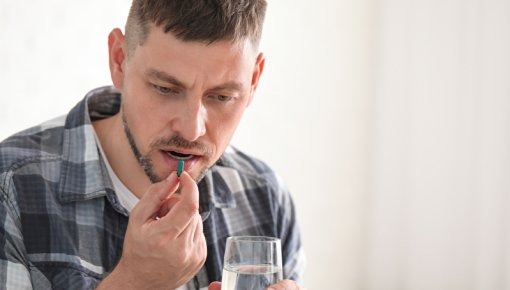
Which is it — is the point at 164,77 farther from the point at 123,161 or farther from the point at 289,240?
the point at 289,240

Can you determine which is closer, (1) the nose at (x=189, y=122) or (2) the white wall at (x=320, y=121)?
(1) the nose at (x=189, y=122)

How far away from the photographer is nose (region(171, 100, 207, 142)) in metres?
1.28

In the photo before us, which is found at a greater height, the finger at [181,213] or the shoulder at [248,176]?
the finger at [181,213]

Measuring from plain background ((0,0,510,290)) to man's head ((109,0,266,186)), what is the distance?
1.38 metres

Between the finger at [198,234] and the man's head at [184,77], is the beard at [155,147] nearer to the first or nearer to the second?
the man's head at [184,77]

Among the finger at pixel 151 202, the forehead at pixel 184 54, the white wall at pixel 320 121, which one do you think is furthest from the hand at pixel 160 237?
the white wall at pixel 320 121

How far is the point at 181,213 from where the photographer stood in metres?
1.14

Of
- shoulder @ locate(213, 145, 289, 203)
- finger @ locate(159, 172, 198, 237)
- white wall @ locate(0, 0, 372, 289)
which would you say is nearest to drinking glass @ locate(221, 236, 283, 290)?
finger @ locate(159, 172, 198, 237)

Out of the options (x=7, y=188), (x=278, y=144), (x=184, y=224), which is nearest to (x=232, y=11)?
(x=184, y=224)

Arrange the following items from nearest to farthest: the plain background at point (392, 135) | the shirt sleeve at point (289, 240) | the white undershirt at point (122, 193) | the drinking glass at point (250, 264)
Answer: the drinking glass at point (250, 264), the white undershirt at point (122, 193), the shirt sleeve at point (289, 240), the plain background at point (392, 135)

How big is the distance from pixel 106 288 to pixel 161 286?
100mm

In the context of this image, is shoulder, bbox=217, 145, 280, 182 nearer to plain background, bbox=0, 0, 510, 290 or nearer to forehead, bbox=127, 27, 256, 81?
forehead, bbox=127, 27, 256, 81

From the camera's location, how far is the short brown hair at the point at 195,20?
4.25 ft

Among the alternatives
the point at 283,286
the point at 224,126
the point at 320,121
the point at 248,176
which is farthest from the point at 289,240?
the point at 320,121
